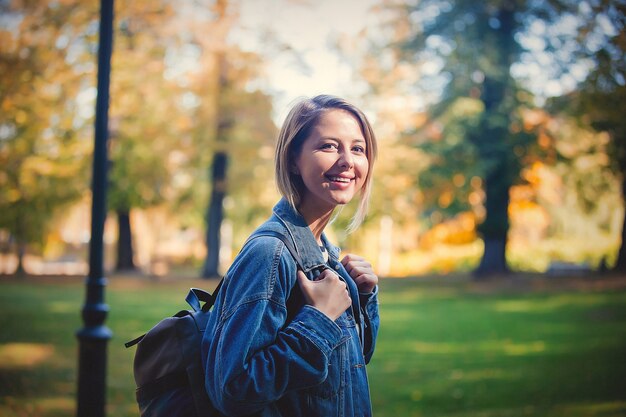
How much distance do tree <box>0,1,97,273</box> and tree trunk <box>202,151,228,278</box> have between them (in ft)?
12.1

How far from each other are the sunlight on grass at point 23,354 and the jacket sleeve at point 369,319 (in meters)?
7.21

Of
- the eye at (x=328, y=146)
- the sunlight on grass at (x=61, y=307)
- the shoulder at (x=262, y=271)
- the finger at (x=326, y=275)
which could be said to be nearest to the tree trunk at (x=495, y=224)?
the sunlight on grass at (x=61, y=307)

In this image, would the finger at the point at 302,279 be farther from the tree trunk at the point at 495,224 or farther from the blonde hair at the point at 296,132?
the tree trunk at the point at 495,224

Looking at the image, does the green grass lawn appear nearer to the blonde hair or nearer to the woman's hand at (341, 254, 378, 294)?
the woman's hand at (341, 254, 378, 294)

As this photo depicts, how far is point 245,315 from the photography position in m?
1.61

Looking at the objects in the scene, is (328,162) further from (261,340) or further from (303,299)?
(261,340)

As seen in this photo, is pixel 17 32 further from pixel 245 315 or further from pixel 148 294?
pixel 245 315

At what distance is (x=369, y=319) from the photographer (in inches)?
Answer: 85.6

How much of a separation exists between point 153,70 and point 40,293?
645 cm

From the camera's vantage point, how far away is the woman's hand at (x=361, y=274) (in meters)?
2.09

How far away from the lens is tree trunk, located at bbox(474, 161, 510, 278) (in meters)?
17.5

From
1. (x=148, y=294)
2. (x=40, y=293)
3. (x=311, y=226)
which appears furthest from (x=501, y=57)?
(x=311, y=226)

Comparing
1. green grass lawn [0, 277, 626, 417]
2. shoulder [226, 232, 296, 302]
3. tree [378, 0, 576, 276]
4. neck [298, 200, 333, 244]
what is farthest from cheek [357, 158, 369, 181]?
tree [378, 0, 576, 276]

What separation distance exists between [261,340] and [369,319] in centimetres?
62
